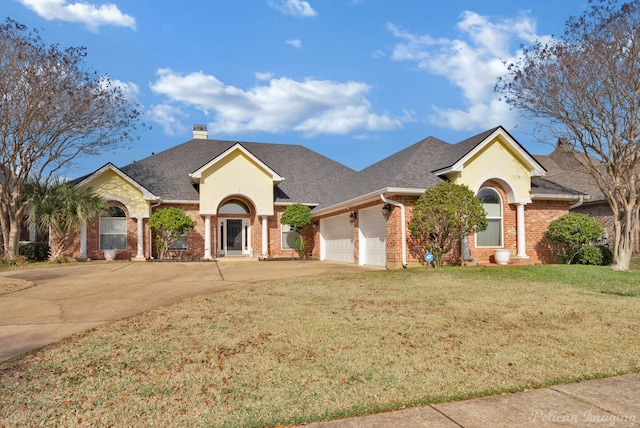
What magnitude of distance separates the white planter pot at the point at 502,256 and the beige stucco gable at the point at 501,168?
7.13 ft

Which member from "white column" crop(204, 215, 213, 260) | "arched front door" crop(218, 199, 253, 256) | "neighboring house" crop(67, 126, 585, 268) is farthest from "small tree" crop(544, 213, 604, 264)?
"white column" crop(204, 215, 213, 260)

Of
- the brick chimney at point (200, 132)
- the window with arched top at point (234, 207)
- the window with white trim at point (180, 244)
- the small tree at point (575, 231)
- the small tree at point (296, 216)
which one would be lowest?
the window with white trim at point (180, 244)

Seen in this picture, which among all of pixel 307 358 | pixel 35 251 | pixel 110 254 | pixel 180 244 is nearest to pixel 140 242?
pixel 110 254

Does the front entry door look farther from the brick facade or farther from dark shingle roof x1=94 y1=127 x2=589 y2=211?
dark shingle roof x1=94 y1=127 x2=589 y2=211

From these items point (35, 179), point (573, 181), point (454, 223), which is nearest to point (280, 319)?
point (454, 223)

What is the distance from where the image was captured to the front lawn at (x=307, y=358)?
12.7 ft

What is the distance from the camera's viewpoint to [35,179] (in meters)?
20.6

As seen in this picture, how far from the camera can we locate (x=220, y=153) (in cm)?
2336

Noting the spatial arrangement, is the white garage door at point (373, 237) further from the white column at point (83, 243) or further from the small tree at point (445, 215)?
the white column at point (83, 243)

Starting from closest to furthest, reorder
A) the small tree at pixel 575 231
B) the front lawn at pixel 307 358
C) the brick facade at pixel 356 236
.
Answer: the front lawn at pixel 307 358
the brick facade at pixel 356 236
the small tree at pixel 575 231

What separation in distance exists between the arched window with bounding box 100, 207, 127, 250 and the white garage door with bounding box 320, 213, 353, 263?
9731 mm

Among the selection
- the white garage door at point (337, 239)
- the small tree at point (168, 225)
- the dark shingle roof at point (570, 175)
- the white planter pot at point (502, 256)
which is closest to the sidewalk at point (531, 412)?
the white planter pot at point (502, 256)

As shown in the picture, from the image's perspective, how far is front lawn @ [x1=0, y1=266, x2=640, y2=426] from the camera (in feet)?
12.7

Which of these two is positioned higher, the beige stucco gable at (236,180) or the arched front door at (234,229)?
the beige stucco gable at (236,180)
